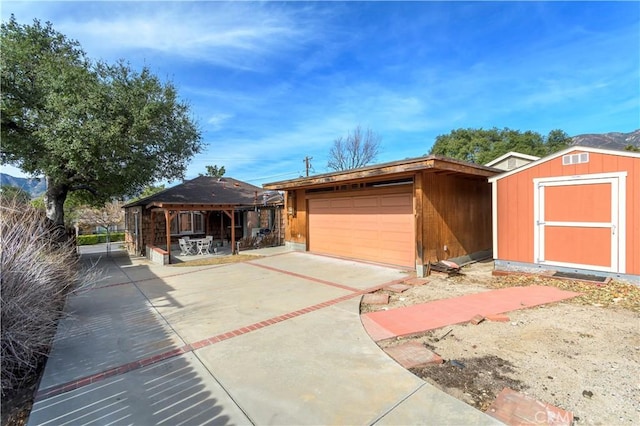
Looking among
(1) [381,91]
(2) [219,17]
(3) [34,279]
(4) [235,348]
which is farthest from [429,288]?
(1) [381,91]

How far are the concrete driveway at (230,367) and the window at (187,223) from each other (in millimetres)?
10237

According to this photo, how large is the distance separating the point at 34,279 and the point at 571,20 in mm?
13034

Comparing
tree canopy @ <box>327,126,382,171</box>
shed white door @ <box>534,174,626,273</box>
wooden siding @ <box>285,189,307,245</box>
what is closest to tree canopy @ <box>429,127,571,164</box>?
tree canopy @ <box>327,126,382,171</box>

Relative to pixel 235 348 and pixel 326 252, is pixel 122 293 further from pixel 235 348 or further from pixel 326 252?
pixel 326 252

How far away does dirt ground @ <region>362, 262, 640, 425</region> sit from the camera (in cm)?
246

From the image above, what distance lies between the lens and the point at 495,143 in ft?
110

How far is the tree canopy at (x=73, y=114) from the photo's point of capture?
10398 millimetres

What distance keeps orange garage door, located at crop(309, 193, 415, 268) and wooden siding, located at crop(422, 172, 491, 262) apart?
1.84 ft

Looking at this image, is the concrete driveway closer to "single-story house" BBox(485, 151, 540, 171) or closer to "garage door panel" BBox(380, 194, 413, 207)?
"garage door panel" BBox(380, 194, 413, 207)

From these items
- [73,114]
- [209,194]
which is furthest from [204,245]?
[73,114]

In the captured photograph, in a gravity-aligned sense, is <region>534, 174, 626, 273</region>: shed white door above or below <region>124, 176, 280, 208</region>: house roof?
below

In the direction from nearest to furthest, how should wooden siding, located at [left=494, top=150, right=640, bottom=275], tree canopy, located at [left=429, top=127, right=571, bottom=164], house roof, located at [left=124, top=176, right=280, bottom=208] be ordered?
wooden siding, located at [left=494, top=150, right=640, bottom=275], house roof, located at [left=124, top=176, right=280, bottom=208], tree canopy, located at [left=429, top=127, right=571, bottom=164]

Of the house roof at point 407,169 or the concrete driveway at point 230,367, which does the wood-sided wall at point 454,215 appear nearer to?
the house roof at point 407,169

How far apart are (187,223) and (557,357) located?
664 inches
